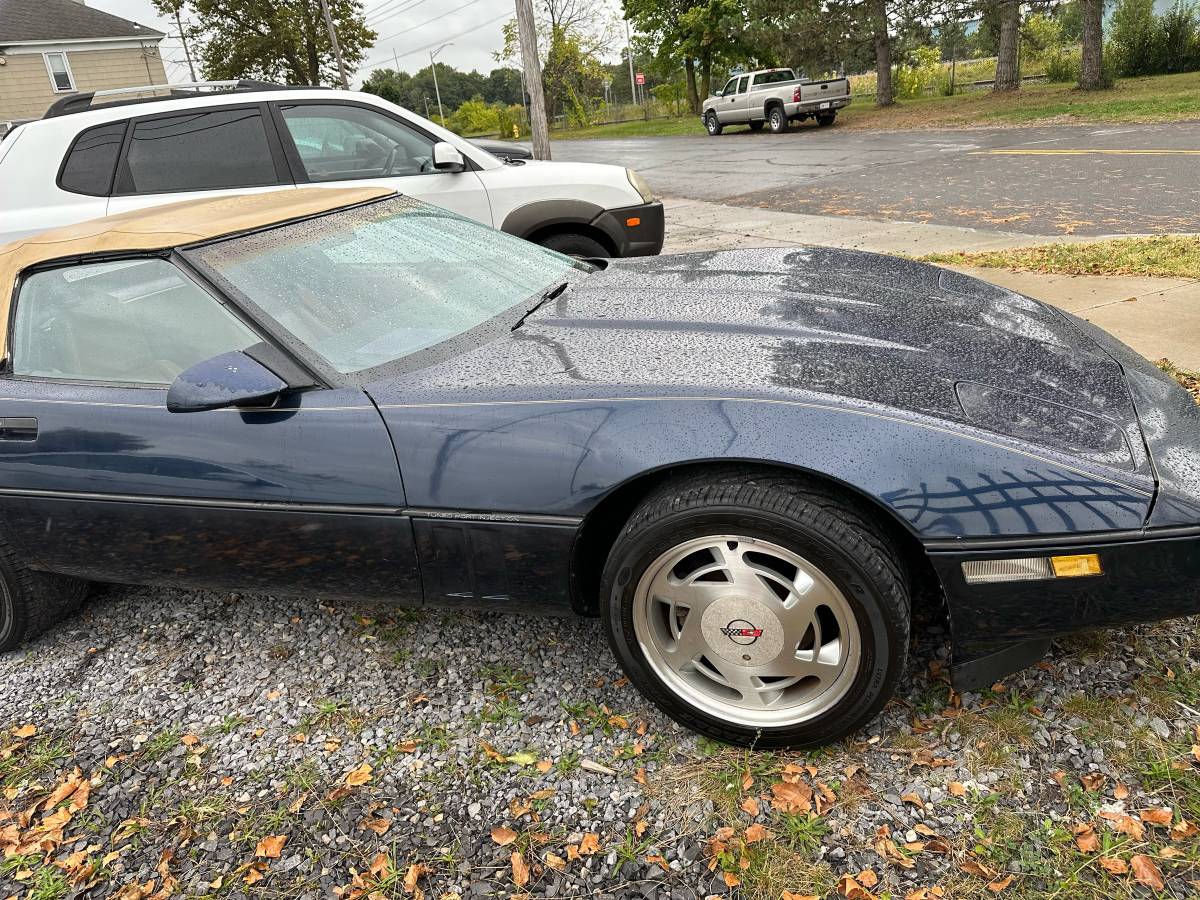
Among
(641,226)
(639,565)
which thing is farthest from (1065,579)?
(641,226)

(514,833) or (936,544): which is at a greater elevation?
(936,544)

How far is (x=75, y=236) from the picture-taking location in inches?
106

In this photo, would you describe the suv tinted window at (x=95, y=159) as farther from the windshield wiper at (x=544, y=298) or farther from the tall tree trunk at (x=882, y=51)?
the tall tree trunk at (x=882, y=51)

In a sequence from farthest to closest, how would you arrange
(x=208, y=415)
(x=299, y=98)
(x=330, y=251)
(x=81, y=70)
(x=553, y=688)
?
(x=81, y=70) → (x=299, y=98) → (x=330, y=251) → (x=553, y=688) → (x=208, y=415)

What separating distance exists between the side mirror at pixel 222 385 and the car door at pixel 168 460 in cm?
10

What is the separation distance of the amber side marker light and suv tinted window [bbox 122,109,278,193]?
4776 millimetres

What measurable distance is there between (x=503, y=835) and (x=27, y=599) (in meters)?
1.95

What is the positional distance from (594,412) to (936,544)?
33.4 inches

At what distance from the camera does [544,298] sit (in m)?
2.82

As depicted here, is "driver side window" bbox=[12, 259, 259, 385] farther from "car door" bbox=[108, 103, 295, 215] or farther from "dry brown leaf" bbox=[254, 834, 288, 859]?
"car door" bbox=[108, 103, 295, 215]

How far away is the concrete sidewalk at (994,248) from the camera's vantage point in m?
4.65

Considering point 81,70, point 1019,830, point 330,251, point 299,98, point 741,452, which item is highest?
point 81,70

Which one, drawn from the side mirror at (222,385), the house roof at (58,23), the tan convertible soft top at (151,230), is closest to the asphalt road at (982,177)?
the tan convertible soft top at (151,230)

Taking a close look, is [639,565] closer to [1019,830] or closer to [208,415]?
[1019,830]
